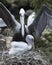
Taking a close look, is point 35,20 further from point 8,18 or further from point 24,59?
point 24,59

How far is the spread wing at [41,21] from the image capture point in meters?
10.6

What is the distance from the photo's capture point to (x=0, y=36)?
1330 cm

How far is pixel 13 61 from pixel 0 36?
3.36 m

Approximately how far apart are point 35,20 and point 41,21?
0.50 feet

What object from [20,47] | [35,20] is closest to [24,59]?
[20,47]

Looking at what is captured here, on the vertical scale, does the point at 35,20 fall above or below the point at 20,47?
above

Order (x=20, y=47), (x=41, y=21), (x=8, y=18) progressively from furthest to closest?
1. (x=41, y=21)
2. (x=8, y=18)
3. (x=20, y=47)

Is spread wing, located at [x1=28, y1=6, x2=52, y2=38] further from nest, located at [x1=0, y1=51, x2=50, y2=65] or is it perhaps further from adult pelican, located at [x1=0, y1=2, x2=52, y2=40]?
nest, located at [x1=0, y1=51, x2=50, y2=65]

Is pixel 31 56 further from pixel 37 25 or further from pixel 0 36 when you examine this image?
pixel 0 36

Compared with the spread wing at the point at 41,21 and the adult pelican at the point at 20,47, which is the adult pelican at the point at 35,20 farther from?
the adult pelican at the point at 20,47

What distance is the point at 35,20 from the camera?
10.8m

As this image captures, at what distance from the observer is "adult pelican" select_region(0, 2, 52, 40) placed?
34.6ft

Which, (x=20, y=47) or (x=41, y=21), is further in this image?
(x=41, y=21)

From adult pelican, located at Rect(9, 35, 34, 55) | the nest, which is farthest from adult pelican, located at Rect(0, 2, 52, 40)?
the nest
